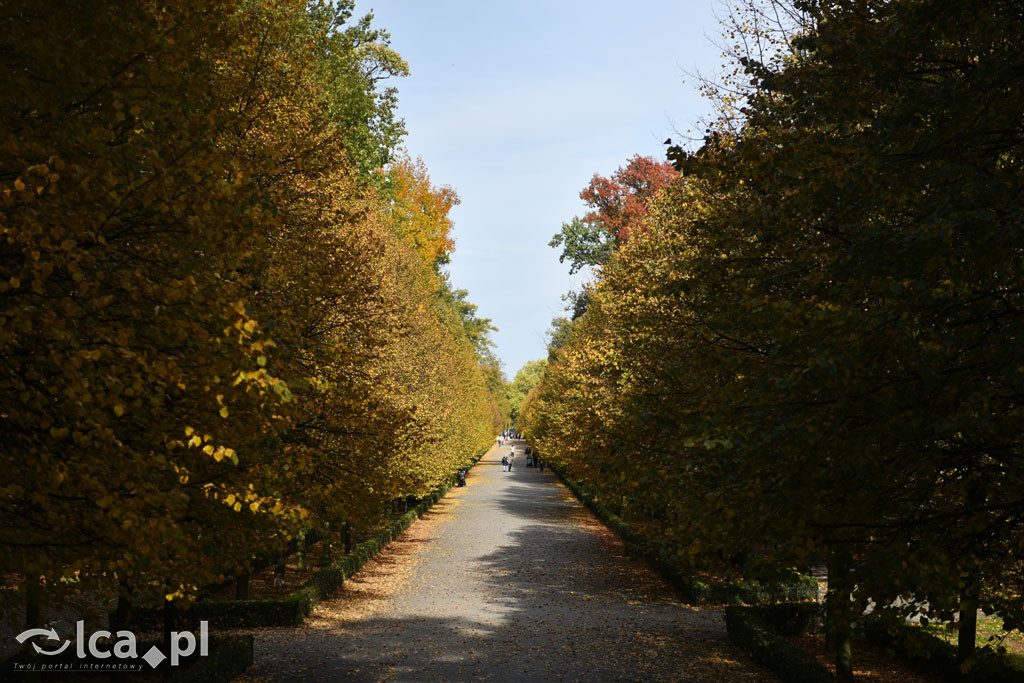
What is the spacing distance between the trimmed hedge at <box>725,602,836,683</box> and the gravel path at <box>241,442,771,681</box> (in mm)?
374

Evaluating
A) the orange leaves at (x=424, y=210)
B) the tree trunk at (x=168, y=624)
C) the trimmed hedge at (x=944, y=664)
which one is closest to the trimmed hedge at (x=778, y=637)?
the trimmed hedge at (x=944, y=664)

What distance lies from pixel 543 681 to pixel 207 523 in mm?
5838

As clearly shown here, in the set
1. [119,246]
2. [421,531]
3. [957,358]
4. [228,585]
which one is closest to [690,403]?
[957,358]

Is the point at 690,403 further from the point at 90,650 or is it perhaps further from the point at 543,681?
the point at 90,650

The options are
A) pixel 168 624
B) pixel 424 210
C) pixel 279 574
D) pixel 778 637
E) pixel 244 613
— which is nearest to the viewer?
pixel 168 624

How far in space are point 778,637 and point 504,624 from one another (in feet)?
17.3

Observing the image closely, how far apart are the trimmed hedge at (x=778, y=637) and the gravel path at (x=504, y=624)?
37cm

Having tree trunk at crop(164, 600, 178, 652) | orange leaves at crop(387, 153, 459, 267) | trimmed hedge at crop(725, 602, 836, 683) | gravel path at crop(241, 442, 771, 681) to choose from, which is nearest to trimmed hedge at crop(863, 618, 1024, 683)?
trimmed hedge at crop(725, 602, 836, 683)

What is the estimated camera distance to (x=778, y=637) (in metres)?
12.7

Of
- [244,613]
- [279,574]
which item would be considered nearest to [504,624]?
[244,613]

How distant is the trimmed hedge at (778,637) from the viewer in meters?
11.1

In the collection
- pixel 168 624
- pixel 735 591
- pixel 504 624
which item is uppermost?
pixel 168 624

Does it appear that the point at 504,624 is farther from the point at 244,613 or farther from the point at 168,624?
the point at 168,624

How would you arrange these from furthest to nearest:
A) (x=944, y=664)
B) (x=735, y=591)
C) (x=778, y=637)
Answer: (x=735, y=591), (x=778, y=637), (x=944, y=664)
